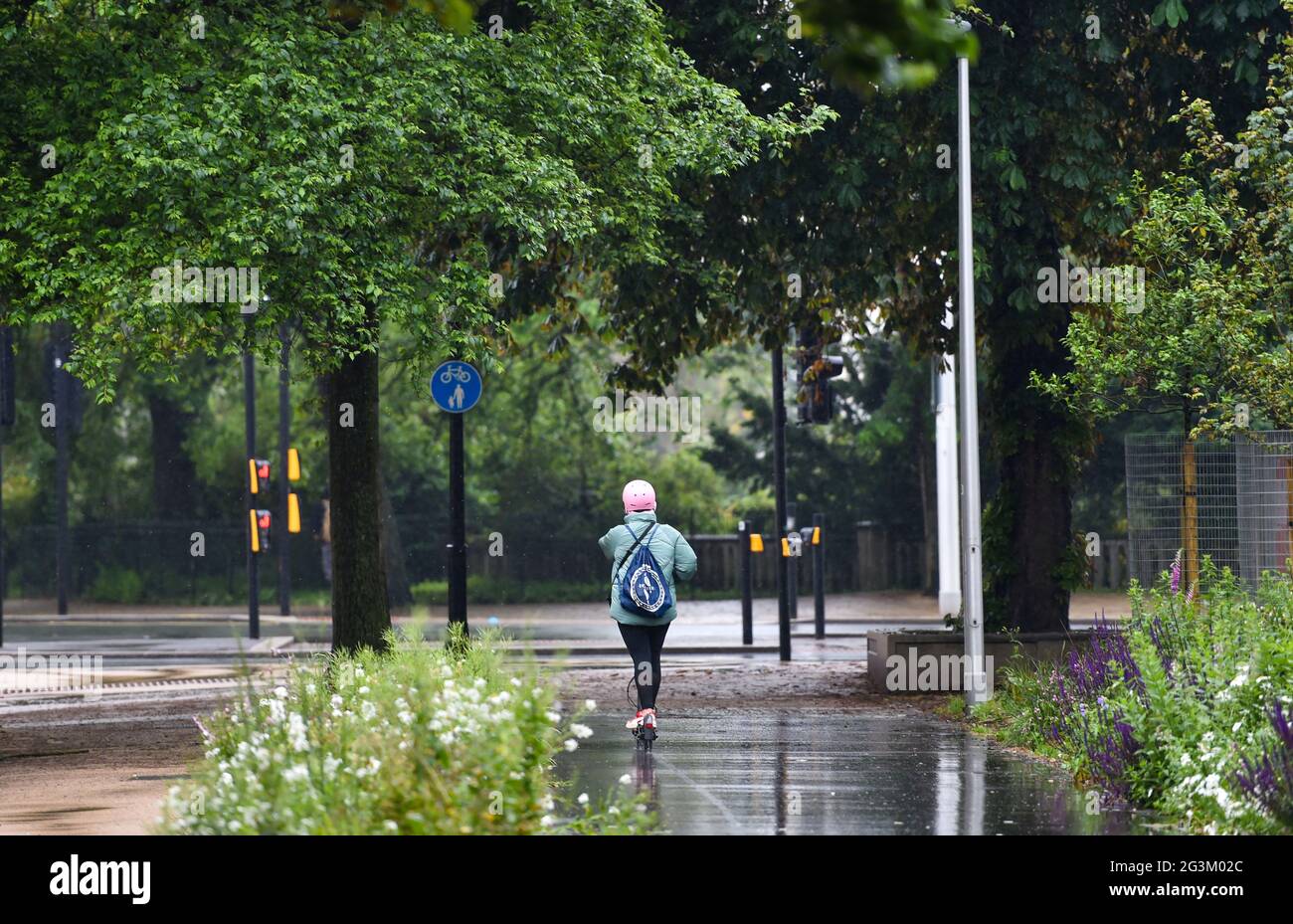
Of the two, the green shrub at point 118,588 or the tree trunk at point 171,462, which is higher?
the tree trunk at point 171,462

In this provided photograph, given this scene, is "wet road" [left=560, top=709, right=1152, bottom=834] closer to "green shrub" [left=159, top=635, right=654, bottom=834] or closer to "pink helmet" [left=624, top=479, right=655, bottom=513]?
"green shrub" [left=159, top=635, right=654, bottom=834]

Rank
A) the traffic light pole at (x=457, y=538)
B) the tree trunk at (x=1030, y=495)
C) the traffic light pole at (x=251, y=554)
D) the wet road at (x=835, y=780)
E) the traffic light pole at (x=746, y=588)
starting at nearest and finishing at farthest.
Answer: the wet road at (x=835, y=780), the traffic light pole at (x=457, y=538), the tree trunk at (x=1030, y=495), the traffic light pole at (x=746, y=588), the traffic light pole at (x=251, y=554)

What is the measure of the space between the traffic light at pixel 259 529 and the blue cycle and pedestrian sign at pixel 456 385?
1331cm

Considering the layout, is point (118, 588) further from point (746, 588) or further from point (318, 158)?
point (318, 158)

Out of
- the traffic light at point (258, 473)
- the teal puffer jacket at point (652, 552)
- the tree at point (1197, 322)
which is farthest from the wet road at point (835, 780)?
the traffic light at point (258, 473)

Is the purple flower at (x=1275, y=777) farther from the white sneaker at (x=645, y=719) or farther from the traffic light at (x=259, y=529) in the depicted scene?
the traffic light at (x=259, y=529)

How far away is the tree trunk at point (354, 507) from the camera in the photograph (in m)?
16.3

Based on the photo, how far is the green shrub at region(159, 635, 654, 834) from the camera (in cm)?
691

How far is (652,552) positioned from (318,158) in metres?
3.89

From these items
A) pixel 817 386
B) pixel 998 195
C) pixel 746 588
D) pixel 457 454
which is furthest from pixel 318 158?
pixel 746 588

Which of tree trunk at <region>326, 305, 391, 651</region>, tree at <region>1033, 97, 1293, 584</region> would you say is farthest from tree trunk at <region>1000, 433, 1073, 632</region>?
tree trunk at <region>326, 305, 391, 651</region>

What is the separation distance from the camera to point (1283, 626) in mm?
9945

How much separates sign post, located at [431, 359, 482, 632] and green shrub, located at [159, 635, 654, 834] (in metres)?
7.94
